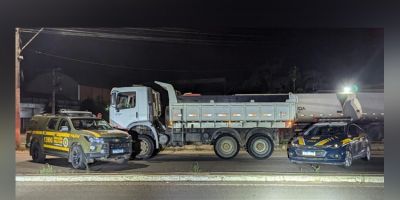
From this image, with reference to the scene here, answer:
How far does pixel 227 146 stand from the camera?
26.1 ft

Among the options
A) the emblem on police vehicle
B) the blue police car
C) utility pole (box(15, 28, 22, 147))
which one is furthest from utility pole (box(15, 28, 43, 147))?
the blue police car

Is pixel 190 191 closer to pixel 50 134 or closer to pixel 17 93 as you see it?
pixel 50 134

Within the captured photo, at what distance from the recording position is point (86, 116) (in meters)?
7.69

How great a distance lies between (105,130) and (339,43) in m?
4.57

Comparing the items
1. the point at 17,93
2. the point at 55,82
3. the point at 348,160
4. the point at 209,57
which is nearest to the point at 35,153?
the point at 17,93

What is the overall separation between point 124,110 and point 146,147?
0.84 m

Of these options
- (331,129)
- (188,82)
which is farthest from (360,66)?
(188,82)

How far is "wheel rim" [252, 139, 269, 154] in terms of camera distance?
7926 millimetres

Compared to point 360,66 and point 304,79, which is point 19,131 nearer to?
point 304,79

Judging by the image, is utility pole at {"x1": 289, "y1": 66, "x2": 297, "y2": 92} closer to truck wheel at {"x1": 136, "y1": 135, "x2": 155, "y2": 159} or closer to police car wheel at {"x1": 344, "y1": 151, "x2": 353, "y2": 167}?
police car wheel at {"x1": 344, "y1": 151, "x2": 353, "y2": 167}
